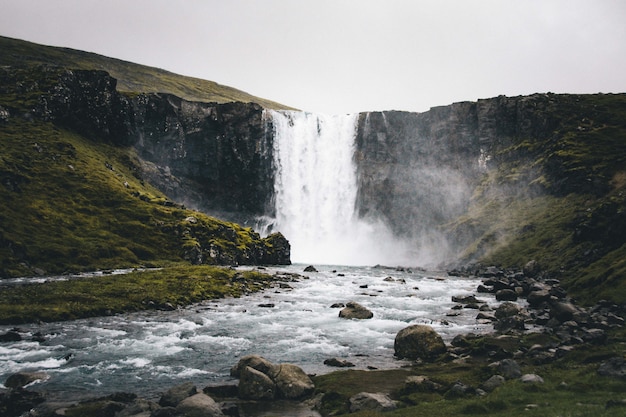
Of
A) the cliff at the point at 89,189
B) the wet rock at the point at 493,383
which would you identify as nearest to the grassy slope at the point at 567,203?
the wet rock at the point at 493,383

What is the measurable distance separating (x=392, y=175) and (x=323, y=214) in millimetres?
25500

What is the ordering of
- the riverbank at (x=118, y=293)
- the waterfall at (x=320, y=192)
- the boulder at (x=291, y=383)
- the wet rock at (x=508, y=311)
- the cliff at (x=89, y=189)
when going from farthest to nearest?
the waterfall at (x=320, y=192) → the cliff at (x=89, y=189) → the riverbank at (x=118, y=293) → the wet rock at (x=508, y=311) → the boulder at (x=291, y=383)

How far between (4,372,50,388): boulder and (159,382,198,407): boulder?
25.7ft

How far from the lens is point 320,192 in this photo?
463 feet

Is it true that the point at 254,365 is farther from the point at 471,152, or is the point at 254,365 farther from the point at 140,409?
the point at 471,152

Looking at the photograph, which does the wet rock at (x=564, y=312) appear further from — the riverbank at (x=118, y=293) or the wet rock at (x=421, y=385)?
the riverbank at (x=118, y=293)

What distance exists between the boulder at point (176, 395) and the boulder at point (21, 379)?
25.7 ft

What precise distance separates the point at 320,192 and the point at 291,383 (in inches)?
4758

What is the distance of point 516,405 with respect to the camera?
15.9m

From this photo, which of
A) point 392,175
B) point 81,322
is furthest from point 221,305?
point 392,175

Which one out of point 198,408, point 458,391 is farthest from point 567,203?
point 198,408

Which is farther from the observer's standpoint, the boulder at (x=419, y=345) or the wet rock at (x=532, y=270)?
the wet rock at (x=532, y=270)

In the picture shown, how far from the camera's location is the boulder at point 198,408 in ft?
57.6

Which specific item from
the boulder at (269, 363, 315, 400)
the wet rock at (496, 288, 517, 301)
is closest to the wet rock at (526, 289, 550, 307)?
the wet rock at (496, 288, 517, 301)
